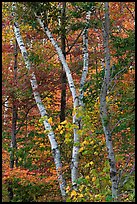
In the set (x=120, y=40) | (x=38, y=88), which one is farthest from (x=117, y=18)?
(x=38, y=88)

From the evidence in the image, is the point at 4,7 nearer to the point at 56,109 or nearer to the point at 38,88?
the point at 38,88

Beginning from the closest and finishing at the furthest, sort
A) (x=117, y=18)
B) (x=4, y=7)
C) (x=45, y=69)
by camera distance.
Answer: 1. (x=4, y=7)
2. (x=45, y=69)
3. (x=117, y=18)

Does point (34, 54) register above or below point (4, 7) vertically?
below

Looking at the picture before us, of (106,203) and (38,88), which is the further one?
(38,88)

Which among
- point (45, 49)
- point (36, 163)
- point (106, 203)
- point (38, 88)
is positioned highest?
point (45, 49)

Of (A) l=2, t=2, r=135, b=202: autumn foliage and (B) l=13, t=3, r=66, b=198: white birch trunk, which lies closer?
(A) l=2, t=2, r=135, b=202: autumn foliage

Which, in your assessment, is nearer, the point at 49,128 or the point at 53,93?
the point at 49,128

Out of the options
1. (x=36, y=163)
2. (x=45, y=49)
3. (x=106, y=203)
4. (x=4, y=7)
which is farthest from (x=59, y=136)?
(x=106, y=203)

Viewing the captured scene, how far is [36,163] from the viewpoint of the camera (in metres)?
7.23

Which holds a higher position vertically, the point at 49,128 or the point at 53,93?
the point at 53,93

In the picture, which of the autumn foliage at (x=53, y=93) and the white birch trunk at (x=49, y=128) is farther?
the white birch trunk at (x=49, y=128)

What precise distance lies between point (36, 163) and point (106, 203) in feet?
13.1

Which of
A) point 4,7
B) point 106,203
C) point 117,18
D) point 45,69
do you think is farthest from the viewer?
point 117,18

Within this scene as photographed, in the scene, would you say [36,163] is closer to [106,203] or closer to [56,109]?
[56,109]
